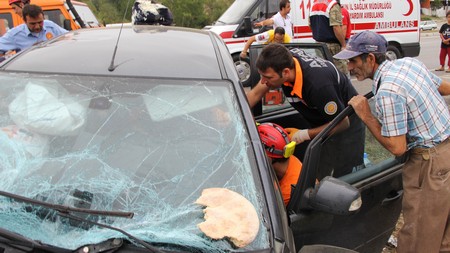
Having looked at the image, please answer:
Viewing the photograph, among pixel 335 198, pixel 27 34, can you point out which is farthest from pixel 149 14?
pixel 335 198

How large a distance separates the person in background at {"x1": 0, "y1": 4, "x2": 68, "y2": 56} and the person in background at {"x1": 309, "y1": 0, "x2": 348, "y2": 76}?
11.1ft

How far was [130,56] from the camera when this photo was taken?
7.49 feet

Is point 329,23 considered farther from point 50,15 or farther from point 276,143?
point 50,15

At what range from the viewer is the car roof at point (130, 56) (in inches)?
85.4

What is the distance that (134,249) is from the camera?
1.37 metres

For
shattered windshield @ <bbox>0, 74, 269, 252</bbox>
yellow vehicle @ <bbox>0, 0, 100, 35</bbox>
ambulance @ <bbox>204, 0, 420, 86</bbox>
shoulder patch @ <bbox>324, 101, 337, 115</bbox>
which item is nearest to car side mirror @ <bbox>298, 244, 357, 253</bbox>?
shattered windshield @ <bbox>0, 74, 269, 252</bbox>

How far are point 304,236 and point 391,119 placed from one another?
76cm

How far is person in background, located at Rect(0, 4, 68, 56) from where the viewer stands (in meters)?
4.21

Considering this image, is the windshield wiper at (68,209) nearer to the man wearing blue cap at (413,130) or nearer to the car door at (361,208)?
the car door at (361,208)

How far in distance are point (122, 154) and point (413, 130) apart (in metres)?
1.57

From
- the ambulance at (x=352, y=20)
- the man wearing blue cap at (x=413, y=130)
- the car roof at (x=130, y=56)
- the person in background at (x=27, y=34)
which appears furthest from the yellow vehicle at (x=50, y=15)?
the man wearing blue cap at (x=413, y=130)

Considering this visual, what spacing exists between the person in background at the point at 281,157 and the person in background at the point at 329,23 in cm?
358

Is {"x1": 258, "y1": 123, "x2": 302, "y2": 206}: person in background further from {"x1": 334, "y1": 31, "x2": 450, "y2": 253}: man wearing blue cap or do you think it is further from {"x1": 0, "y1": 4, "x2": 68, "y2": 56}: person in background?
{"x1": 0, "y1": 4, "x2": 68, "y2": 56}: person in background

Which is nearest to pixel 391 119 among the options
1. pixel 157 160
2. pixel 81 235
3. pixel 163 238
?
pixel 157 160
